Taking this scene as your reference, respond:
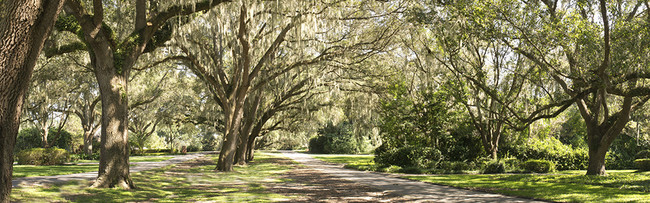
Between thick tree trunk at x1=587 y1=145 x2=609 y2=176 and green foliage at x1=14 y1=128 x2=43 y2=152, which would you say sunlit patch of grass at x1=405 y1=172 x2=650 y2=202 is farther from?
green foliage at x1=14 y1=128 x2=43 y2=152

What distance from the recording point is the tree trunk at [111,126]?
10.6 meters

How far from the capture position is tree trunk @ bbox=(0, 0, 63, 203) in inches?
181

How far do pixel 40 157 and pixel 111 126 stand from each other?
1358 centimetres

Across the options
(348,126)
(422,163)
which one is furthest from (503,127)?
(348,126)

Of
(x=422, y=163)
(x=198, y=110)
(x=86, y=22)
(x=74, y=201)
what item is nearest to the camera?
(x=74, y=201)

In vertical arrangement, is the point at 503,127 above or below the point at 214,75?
below

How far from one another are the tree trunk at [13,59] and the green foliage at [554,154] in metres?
20.2

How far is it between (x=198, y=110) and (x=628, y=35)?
927 inches

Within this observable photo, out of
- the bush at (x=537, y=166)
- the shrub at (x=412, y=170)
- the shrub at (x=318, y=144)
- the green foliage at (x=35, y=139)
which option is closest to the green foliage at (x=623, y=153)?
the bush at (x=537, y=166)

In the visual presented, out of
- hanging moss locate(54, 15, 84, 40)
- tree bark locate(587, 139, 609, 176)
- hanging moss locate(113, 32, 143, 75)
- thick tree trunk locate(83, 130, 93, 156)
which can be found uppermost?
hanging moss locate(54, 15, 84, 40)

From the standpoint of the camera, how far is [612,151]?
22.6m

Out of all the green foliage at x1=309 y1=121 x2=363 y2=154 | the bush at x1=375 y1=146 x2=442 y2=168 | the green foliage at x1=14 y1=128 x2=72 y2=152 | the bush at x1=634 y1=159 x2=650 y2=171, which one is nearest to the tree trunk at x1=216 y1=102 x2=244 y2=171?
the bush at x1=375 y1=146 x2=442 y2=168

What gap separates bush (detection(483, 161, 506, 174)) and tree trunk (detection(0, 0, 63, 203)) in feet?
51.6

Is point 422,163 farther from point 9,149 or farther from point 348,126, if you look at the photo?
point 348,126
